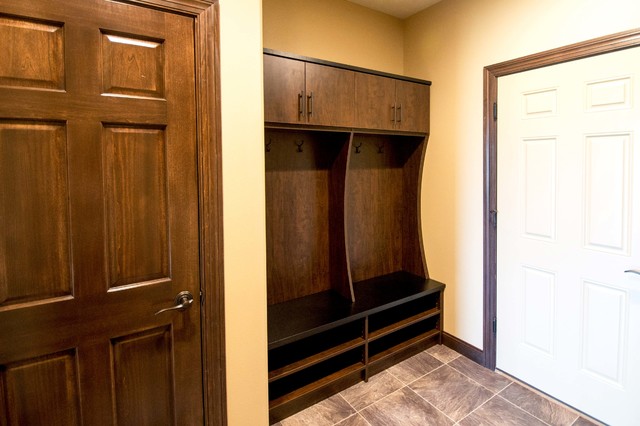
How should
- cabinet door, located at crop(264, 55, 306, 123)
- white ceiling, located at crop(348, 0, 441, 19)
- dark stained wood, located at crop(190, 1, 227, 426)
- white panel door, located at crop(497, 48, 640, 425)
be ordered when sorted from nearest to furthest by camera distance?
dark stained wood, located at crop(190, 1, 227, 426) → white panel door, located at crop(497, 48, 640, 425) → cabinet door, located at crop(264, 55, 306, 123) → white ceiling, located at crop(348, 0, 441, 19)

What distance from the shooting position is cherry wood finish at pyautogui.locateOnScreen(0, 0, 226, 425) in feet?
4.14

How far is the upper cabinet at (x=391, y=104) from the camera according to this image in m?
2.49

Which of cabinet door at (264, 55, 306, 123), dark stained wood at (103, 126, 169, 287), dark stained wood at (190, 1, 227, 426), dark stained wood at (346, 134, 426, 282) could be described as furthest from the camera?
dark stained wood at (346, 134, 426, 282)

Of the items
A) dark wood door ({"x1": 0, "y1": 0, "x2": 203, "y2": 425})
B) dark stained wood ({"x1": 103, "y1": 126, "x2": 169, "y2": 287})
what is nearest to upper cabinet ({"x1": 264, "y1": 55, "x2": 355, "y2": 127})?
dark wood door ({"x1": 0, "y1": 0, "x2": 203, "y2": 425})

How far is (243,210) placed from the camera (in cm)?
165

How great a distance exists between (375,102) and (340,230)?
37.9 inches

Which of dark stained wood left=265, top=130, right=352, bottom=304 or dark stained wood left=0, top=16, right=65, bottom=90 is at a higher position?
dark stained wood left=0, top=16, right=65, bottom=90

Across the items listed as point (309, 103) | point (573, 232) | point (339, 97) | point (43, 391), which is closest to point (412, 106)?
point (339, 97)

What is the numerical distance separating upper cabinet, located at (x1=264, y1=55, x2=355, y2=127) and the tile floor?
5.94 feet

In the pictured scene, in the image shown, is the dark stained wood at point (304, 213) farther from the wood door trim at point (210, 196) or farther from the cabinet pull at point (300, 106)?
the wood door trim at point (210, 196)

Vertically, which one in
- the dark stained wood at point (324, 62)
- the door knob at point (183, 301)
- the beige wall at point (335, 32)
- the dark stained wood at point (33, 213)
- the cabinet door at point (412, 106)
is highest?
the beige wall at point (335, 32)

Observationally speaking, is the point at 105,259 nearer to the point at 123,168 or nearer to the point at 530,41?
the point at 123,168

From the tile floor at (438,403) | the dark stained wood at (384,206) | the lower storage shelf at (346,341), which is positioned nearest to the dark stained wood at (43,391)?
the lower storage shelf at (346,341)

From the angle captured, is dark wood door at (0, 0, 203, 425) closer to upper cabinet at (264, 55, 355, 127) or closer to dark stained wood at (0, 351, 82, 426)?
dark stained wood at (0, 351, 82, 426)
